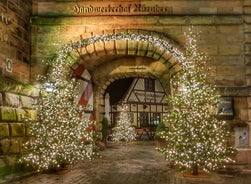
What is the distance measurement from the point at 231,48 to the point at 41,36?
203 inches

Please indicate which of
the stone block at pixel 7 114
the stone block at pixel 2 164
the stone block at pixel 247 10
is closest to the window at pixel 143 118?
the stone block at pixel 247 10

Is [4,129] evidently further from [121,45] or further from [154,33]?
[154,33]

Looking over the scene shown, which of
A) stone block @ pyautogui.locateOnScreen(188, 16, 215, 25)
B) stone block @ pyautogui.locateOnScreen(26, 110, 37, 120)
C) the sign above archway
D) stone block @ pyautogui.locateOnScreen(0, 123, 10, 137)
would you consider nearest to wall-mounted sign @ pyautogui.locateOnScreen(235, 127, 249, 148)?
stone block @ pyautogui.locateOnScreen(188, 16, 215, 25)

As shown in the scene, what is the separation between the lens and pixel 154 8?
9.88 meters

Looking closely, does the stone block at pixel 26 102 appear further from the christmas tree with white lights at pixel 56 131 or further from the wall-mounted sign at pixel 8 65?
the wall-mounted sign at pixel 8 65

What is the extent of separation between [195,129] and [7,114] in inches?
165

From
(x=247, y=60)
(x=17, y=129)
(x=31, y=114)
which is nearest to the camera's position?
(x=17, y=129)

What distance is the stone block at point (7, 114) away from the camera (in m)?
7.68

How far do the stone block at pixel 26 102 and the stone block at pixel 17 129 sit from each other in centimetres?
52

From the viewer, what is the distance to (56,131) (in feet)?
27.6

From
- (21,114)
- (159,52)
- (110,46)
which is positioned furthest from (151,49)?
(21,114)

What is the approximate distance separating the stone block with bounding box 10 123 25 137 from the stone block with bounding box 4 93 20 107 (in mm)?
452

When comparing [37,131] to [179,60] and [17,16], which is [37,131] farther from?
[179,60]

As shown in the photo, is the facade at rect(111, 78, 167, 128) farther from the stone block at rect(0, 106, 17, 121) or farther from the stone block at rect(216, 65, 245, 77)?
the stone block at rect(0, 106, 17, 121)
